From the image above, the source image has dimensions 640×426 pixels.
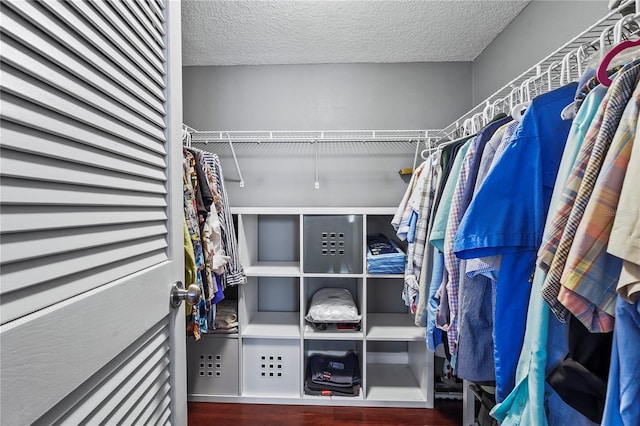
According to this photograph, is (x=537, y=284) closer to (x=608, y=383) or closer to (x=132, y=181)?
(x=608, y=383)

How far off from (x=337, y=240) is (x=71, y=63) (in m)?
1.56

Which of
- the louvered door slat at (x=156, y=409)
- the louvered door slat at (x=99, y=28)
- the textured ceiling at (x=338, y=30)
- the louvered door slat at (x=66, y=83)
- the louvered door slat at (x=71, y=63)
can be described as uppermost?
the textured ceiling at (x=338, y=30)

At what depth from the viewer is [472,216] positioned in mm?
767

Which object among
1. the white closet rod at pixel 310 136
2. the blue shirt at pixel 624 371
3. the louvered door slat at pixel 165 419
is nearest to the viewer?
the blue shirt at pixel 624 371

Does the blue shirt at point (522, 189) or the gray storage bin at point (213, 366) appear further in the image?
the gray storage bin at point (213, 366)

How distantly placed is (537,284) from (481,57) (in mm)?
2045

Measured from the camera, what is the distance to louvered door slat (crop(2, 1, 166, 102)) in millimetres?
410

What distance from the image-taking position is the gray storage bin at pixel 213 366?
6.49ft

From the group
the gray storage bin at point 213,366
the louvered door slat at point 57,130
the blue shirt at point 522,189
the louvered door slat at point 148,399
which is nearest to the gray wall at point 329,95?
→ the gray storage bin at point 213,366

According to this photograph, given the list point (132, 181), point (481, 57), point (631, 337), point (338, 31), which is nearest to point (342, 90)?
point (338, 31)

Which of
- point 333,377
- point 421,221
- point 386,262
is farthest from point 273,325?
point 421,221

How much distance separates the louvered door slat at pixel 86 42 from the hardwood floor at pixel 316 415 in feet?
6.12

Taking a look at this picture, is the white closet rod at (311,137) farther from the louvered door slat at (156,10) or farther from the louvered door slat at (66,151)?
the louvered door slat at (66,151)

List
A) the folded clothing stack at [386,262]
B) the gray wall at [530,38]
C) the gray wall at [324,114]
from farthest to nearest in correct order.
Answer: the gray wall at [324,114] → the folded clothing stack at [386,262] → the gray wall at [530,38]
